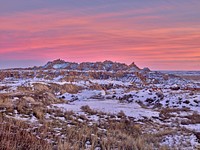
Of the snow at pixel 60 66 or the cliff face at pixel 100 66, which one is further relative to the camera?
the snow at pixel 60 66

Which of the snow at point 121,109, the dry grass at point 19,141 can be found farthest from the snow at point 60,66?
the dry grass at point 19,141

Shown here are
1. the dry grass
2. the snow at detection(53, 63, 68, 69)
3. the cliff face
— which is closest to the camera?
the dry grass

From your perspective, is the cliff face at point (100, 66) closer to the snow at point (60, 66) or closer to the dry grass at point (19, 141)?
the snow at point (60, 66)

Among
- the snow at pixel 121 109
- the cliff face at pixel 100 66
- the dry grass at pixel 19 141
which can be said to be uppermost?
the cliff face at pixel 100 66

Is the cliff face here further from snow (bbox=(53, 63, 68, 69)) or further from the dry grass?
the dry grass

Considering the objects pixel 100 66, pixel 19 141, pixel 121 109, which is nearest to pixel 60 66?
pixel 100 66

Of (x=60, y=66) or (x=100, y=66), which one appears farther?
(x=60, y=66)

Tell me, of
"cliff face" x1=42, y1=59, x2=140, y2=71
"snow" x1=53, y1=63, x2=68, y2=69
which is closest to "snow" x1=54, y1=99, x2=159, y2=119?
"cliff face" x1=42, y1=59, x2=140, y2=71

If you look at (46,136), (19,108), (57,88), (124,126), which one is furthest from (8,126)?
(57,88)

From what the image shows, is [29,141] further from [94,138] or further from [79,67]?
[79,67]

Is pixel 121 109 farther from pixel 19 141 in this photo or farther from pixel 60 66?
pixel 60 66

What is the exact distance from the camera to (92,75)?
71.3 m

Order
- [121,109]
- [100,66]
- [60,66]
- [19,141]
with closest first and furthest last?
1. [19,141]
2. [121,109]
3. [100,66]
4. [60,66]

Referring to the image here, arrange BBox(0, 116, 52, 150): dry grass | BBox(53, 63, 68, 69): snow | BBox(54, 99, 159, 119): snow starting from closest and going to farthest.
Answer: BBox(0, 116, 52, 150): dry grass, BBox(54, 99, 159, 119): snow, BBox(53, 63, 68, 69): snow
